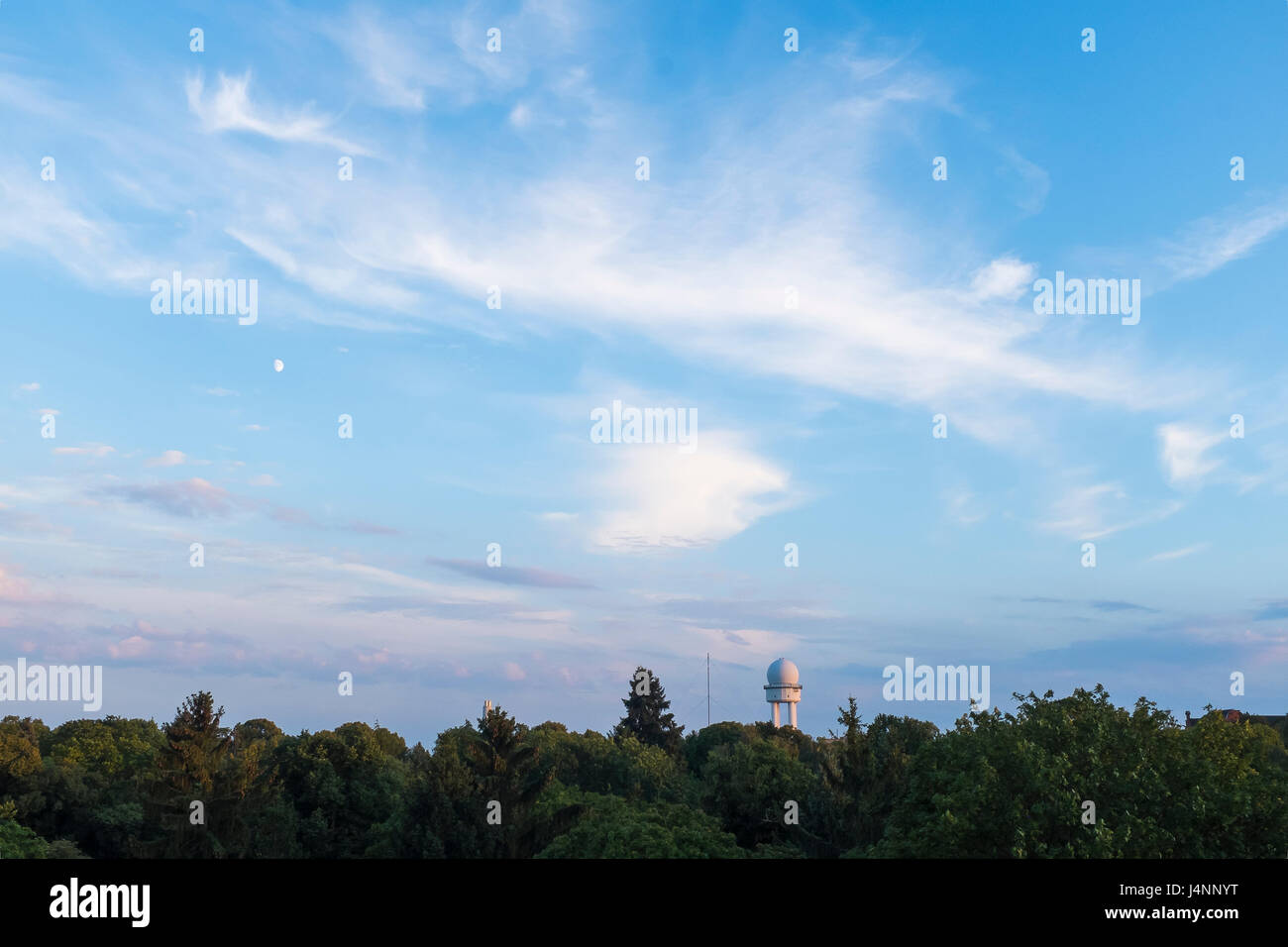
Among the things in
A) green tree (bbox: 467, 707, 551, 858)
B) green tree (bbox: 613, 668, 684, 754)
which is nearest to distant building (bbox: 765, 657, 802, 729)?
green tree (bbox: 613, 668, 684, 754)

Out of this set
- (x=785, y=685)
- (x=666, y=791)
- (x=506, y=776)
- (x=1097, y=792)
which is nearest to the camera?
(x=1097, y=792)

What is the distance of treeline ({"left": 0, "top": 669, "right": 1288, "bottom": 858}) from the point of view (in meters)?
40.3

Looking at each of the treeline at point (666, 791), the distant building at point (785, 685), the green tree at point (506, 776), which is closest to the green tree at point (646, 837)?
the treeline at point (666, 791)

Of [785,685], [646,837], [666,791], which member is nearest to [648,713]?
[785,685]

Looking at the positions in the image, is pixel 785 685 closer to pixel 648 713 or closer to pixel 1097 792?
pixel 648 713

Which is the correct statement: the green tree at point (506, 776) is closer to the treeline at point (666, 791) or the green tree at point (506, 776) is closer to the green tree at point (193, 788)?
the treeline at point (666, 791)

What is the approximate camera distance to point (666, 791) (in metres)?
91.5

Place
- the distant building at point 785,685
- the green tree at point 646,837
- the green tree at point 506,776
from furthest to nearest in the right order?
the distant building at point 785,685 → the green tree at point 506,776 → the green tree at point 646,837

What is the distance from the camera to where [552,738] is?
11681 centimetres

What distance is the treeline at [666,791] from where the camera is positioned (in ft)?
132

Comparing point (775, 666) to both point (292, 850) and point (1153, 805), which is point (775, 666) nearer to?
point (292, 850)
